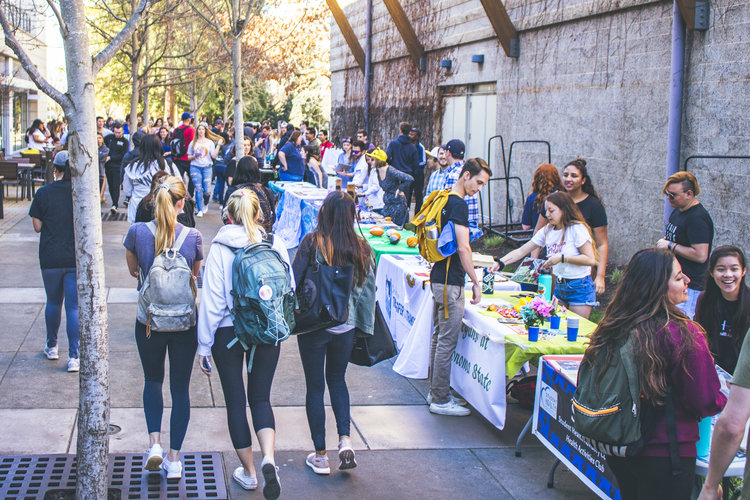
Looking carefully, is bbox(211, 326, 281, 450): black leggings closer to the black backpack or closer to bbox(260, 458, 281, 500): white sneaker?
bbox(260, 458, 281, 500): white sneaker

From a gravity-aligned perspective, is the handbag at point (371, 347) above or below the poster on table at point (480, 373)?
above

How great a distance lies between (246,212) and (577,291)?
310 centimetres

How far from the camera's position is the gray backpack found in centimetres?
462

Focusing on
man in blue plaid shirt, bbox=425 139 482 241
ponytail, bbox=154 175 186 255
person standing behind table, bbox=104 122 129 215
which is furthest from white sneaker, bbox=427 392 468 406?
person standing behind table, bbox=104 122 129 215

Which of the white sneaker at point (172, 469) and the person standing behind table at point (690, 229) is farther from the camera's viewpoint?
the person standing behind table at point (690, 229)

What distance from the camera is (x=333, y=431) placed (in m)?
5.77

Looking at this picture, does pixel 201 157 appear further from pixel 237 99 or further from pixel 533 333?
pixel 533 333

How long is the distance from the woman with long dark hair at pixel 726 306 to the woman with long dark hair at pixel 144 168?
7270 mm

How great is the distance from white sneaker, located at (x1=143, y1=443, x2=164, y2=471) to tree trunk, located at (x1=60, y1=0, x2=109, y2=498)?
1.31ft

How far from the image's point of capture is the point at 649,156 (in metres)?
10.5

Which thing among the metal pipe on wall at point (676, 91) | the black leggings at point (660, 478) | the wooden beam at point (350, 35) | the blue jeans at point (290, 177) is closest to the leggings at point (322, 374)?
the black leggings at point (660, 478)

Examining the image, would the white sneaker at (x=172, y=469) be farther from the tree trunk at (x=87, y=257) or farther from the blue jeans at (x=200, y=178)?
the blue jeans at (x=200, y=178)

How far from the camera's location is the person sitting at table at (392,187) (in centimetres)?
1073

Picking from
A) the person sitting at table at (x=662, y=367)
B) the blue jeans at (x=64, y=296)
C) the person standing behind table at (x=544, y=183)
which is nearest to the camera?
the person sitting at table at (x=662, y=367)
